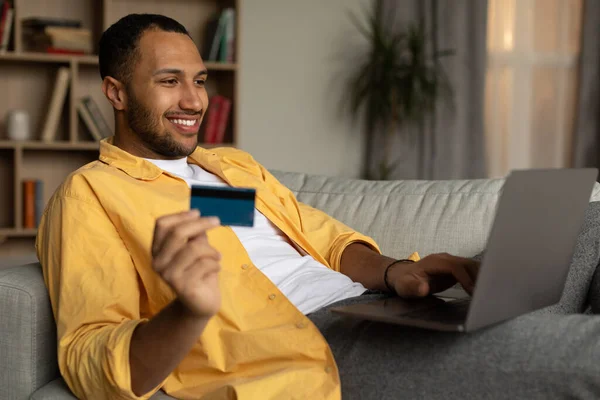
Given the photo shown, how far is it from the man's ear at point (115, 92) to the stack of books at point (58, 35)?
2098 mm

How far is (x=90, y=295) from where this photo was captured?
4.31 feet

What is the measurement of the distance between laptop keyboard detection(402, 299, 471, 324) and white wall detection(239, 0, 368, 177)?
3.14 meters

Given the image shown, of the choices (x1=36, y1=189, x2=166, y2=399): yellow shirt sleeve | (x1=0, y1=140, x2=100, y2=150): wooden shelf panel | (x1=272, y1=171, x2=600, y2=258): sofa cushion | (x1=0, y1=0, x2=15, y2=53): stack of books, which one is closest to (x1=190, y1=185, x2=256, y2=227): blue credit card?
(x1=36, y1=189, x2=166, y2=399): yellow shirt sleeve

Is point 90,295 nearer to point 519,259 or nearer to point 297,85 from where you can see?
point 519,259

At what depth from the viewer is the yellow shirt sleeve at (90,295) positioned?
1.21 meters

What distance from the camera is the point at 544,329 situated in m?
1.22

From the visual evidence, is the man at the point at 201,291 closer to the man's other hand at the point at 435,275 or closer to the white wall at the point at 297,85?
the man's other hand at the point at 435,275

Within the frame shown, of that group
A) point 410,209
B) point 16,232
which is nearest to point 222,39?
point 16,232

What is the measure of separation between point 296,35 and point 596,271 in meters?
3.11

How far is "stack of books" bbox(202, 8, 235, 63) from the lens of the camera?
151 inches

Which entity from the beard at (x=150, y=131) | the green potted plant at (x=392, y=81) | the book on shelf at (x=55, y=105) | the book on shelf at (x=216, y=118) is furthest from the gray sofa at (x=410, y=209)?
the green potted plant at (x=392, y=81)

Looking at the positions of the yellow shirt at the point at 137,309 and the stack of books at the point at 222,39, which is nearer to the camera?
the yellow shirt at the point at 137,309

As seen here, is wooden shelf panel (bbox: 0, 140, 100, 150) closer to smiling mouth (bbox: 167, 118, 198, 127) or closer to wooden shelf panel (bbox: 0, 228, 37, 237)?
wooden shelf panel (bbox: 0, 228, 37, 237)

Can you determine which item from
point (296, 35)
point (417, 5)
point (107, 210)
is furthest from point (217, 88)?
point (107, 210)
